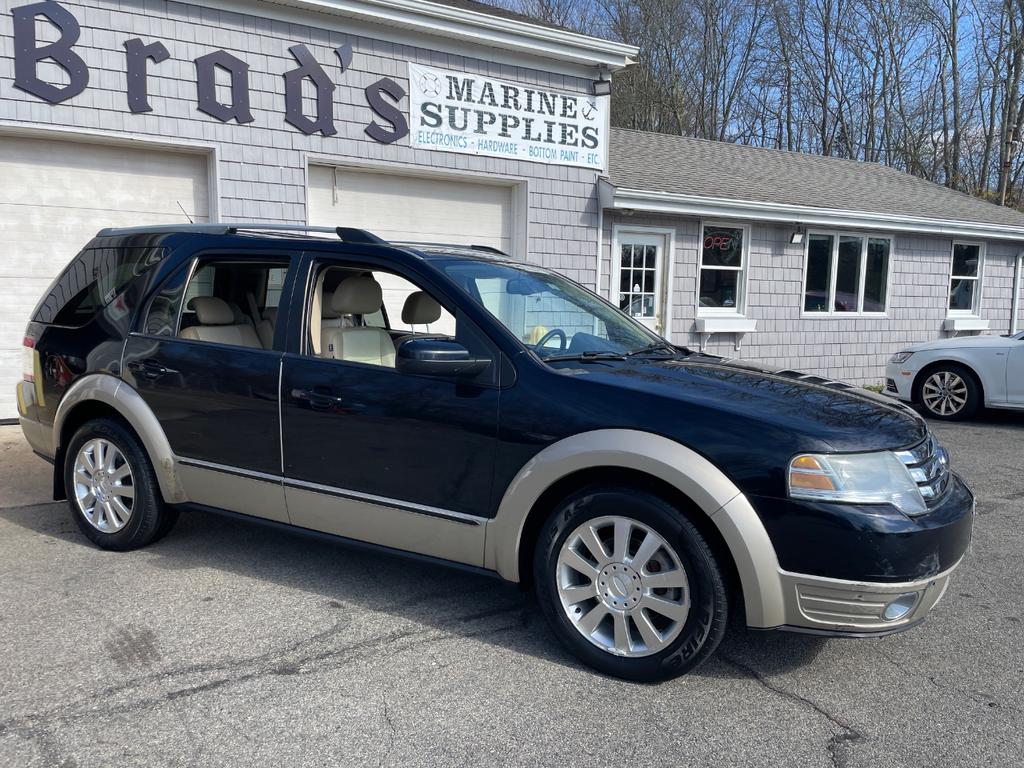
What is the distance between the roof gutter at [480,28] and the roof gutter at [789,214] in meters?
1.66

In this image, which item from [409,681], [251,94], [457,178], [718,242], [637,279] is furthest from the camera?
[718,242]

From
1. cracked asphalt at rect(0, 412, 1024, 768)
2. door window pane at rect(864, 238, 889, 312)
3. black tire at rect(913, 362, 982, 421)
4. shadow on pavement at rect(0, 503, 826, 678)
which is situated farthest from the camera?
door window pane at rect(864, 238, 889, 312)

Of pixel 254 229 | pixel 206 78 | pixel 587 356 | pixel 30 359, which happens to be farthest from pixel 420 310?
pixel 206 78

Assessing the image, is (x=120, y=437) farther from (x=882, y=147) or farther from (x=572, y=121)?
(x=882, y=147)

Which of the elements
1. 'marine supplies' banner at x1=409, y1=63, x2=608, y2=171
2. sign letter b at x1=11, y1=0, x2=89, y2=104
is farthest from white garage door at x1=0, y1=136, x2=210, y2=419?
'marine supplies' banner at x1=409, y1=63, x2=608, y2=171

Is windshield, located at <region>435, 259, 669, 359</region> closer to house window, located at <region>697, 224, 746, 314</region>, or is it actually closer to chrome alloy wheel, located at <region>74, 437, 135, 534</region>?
chrome alloy wheel, located at <region>74, 437, 135, 534</region>

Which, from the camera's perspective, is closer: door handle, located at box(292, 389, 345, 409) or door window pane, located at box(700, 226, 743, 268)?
door handle, located at box(292, 389, 345, 409)

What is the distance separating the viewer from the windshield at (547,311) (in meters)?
3.91

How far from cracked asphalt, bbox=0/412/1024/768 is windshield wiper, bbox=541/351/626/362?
1.23 meters

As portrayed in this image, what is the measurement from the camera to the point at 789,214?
12.5m

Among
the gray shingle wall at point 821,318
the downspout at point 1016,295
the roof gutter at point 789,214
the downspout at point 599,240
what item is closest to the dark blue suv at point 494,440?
the downspout at point 599,240

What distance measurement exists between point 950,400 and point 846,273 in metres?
4.42

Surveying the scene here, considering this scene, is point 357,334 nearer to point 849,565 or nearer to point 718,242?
point 849,565

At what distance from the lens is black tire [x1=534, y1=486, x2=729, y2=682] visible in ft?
10.3
